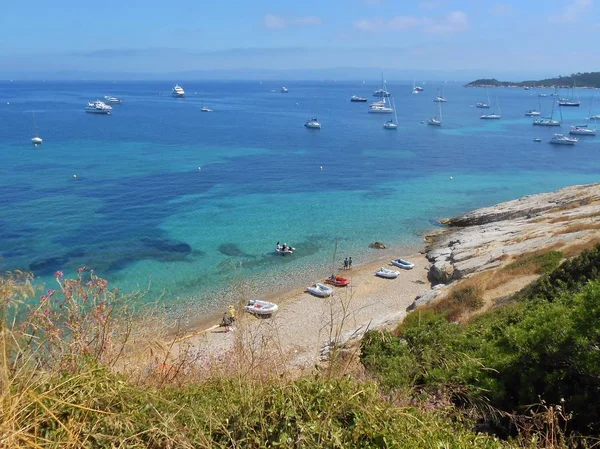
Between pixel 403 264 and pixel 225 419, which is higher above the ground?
pixel 225 419

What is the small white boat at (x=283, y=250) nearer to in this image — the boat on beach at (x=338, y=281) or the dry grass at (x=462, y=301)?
the boat on beach at (x=338, y=281)

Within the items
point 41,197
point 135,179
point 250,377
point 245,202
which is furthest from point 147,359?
point 135,179

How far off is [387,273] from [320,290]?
566cm

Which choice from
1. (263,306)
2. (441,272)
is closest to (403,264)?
(441,272)

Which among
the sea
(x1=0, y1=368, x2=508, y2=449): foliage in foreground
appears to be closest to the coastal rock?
the sea

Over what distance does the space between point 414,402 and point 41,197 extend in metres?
46.4

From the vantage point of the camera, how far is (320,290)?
28.7 metres

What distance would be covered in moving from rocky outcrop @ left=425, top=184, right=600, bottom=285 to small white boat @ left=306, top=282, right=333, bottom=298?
25.5 feet

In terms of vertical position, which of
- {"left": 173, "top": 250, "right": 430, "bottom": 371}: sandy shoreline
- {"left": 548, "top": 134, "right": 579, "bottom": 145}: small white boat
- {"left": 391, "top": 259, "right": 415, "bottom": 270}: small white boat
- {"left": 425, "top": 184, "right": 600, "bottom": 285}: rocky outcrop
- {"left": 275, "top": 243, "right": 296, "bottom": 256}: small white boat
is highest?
{"left": 548, "top": 134, "right": 579, "bottom": 145}: small white boat

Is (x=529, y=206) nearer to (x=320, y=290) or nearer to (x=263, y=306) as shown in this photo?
(x=320, y=290)

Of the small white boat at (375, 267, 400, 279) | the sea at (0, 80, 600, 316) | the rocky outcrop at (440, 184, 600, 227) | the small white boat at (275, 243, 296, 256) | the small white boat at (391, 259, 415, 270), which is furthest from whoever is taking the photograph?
the rocky outcrop at (440, 184, 600, 227)

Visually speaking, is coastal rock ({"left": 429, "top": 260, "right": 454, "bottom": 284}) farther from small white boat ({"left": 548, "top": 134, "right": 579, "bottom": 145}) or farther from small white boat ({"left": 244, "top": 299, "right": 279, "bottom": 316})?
small white boat ({"left": 548, "top": 134, "right": 579, "bottom": 145})

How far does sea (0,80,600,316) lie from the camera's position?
31266 mm

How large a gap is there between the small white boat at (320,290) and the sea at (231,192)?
1.74 metres
